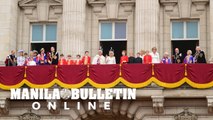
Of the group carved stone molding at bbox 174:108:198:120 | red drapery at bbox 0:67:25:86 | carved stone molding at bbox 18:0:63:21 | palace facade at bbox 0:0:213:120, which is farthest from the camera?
carved stone molding at bbox 18:0:63:21

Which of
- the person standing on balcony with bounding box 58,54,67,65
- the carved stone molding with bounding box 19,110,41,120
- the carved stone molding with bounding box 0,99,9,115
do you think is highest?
the person standing on balcony with bounding box 58,54,67,65

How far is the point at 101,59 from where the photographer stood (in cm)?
4600

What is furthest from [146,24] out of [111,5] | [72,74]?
[72,74]

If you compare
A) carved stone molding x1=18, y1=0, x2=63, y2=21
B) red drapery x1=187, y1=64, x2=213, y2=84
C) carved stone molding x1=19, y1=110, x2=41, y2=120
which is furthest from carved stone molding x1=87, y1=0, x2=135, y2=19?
carved stone molding x1=19, y1=110, x2=41, y2=120

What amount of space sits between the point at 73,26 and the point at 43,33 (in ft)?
11.4

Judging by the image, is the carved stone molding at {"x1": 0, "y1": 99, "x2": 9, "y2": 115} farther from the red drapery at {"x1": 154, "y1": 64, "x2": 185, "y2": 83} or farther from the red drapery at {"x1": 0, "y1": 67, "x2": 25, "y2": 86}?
the red drapery at {"x1": 154, "y1": 64, "x2": 185, "y2": 83}

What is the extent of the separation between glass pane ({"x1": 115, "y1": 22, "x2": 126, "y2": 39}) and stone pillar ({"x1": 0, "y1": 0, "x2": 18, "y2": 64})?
24.4 ft

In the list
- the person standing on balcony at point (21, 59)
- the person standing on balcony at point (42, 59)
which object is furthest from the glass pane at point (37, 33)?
the person standing on balcony at point (42, 59)

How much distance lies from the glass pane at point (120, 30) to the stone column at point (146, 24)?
2.00 metres

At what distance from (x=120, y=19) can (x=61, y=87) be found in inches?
344

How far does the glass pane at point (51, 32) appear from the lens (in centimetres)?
5218

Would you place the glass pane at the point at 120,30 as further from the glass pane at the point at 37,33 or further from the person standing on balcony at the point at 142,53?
the glass pane at the point at 37,33

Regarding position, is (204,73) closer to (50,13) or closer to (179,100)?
(179,100)

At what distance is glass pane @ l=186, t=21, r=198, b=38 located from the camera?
50.7 meters
